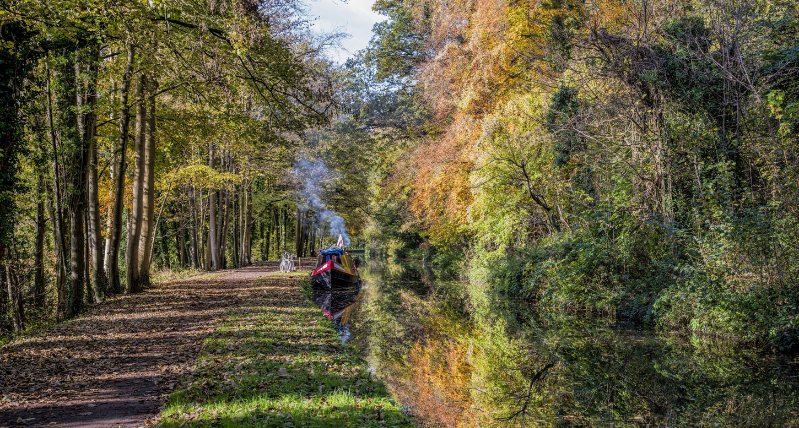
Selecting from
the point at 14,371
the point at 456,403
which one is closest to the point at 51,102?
the point at 14,371

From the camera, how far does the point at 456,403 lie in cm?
732

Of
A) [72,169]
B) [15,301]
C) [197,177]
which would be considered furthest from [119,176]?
[197,177]

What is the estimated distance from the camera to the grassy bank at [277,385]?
5871 millimetres

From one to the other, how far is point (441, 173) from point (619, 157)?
33.3 feet

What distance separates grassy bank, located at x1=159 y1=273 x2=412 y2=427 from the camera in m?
5.87

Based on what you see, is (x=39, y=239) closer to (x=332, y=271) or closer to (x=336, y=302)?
(x=336, y=302)

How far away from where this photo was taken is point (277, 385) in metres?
7.01

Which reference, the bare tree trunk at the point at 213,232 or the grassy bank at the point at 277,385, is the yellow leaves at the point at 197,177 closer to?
the bare tree trunk at the point at 213,232

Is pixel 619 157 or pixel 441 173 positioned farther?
pixel 441 173

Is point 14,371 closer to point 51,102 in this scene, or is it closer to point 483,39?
point 51,102

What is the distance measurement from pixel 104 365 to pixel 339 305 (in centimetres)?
1127

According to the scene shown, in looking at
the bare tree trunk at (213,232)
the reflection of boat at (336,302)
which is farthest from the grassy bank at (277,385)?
the bare tree trunk at (213,232)

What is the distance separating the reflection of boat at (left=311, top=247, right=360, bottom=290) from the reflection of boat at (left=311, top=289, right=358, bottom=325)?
1.39 feet

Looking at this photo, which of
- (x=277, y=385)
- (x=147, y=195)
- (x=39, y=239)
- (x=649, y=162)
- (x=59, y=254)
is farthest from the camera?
(x=147, y=195)
